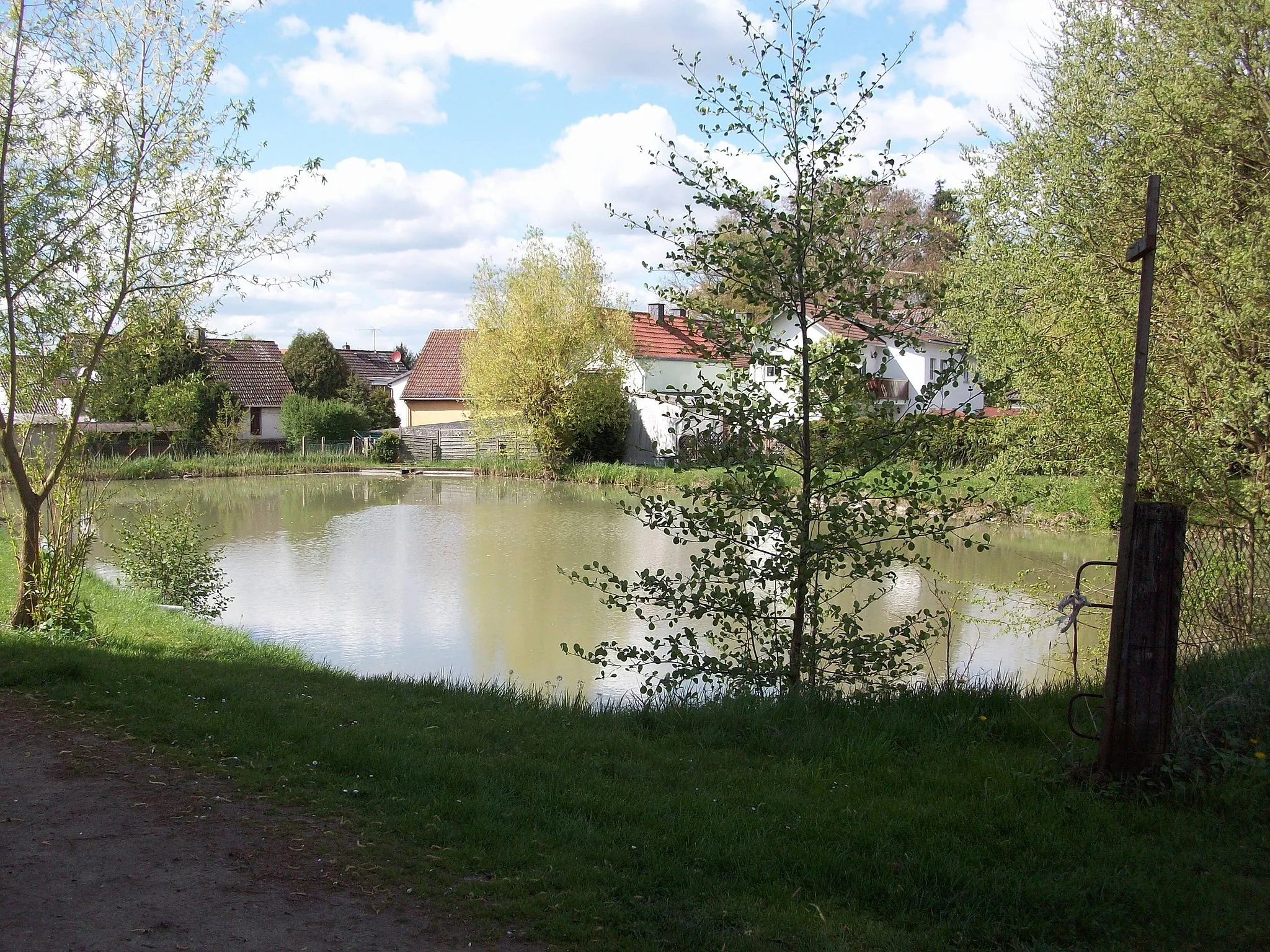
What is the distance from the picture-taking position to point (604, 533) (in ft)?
73.0

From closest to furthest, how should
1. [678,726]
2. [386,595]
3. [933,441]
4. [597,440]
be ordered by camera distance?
[678,726], [933,441], [386,595], [597,440]

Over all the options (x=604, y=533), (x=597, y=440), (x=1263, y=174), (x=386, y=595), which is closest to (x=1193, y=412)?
(x=1263, y=174)

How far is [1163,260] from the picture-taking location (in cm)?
886

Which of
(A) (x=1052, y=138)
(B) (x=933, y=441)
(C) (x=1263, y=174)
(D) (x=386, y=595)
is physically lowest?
(D) (x=386, y=595)

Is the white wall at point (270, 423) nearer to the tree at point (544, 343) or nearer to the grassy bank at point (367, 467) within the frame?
the grassy bank at point (367, 467)

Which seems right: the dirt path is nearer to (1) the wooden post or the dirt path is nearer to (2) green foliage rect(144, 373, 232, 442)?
(1) the wooden post

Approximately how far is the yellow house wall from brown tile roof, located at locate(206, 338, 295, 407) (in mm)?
5991

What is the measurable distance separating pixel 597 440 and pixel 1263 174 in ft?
98.3

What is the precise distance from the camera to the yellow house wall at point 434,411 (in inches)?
1924

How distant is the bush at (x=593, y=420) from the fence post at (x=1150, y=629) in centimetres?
3155

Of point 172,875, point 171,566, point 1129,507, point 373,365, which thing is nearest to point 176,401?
point 171,566

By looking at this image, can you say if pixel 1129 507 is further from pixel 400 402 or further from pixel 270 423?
pixel 400 402

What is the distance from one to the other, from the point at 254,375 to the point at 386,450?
34.5ft

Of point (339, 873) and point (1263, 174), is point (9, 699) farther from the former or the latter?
point (1263, 174)
